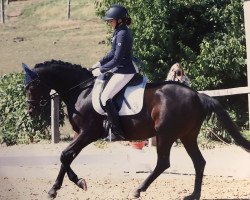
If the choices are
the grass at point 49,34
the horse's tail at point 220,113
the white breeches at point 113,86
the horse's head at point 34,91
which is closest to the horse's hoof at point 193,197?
Answer: the horse's tail at point 220,113

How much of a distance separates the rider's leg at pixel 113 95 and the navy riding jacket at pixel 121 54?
0.11 metres

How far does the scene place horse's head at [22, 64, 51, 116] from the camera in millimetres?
8125

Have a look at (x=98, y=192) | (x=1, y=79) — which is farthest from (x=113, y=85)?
(x=1, y=79)

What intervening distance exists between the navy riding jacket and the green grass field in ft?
79.9

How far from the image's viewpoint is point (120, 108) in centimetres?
799

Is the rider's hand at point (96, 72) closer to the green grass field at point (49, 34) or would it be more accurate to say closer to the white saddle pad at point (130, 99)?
the white saddle pad at point (130, 99)

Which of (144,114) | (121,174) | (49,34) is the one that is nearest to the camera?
(144,114)

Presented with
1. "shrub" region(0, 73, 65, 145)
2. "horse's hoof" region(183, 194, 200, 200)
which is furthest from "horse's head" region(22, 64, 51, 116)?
"shrub" region(0, 73, 65, 145)

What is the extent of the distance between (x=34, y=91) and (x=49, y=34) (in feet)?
115

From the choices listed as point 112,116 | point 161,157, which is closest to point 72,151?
point 112,116

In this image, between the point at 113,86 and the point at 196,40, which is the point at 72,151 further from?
the point at 196,40

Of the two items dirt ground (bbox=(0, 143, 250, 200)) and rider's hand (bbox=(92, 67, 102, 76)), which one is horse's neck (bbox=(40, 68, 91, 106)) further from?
dirt ground (bbox=(0, 143, 250, 200))

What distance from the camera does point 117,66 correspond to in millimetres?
8008

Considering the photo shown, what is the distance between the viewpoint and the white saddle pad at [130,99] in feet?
26.0
